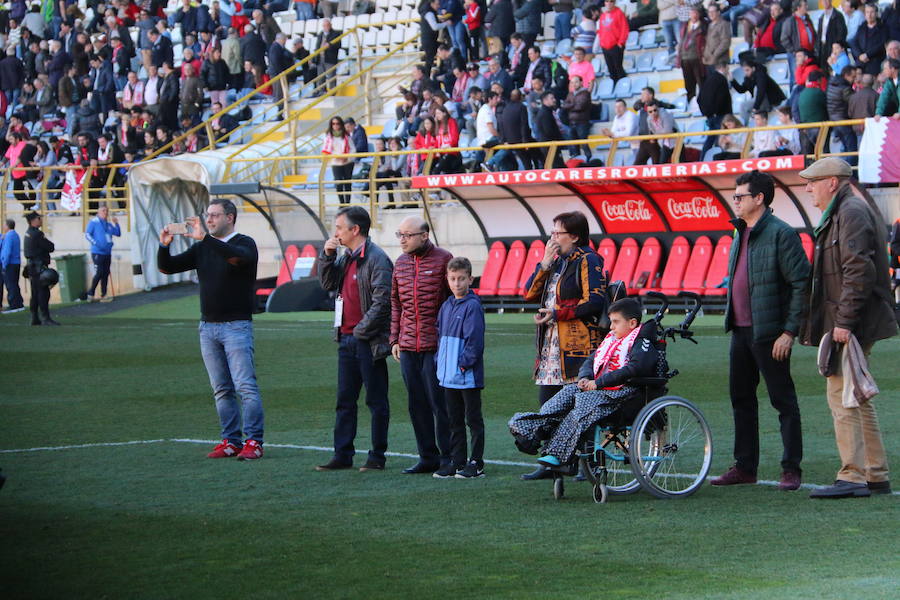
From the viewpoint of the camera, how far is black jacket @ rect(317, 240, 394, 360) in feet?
33.0

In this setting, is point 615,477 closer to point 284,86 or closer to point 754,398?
point 754,398

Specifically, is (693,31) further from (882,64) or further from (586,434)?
(586,434)

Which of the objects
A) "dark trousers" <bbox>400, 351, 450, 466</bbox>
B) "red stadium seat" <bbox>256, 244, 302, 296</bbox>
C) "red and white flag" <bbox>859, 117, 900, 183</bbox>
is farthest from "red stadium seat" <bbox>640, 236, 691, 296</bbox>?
"dark trousers" <bbox>400, 351, 450, 466</bbox>

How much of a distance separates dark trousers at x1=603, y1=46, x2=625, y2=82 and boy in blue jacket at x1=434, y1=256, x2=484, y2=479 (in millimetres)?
19953

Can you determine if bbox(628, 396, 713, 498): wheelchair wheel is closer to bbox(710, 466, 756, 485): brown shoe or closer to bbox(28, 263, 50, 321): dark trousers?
bbox(710, 466, 756, 485): brown shoe

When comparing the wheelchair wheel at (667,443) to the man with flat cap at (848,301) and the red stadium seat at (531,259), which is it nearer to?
the man with flat cap at (848,301)

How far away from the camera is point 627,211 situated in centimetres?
2509

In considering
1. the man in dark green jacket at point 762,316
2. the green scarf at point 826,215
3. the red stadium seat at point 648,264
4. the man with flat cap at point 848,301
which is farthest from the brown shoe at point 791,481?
the red stadium seat at point 648,264

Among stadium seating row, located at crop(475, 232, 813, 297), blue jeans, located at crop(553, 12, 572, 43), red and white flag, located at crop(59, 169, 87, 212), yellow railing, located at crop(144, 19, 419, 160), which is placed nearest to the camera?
stadium seating row, located at crop(475, 232, 813, 297)

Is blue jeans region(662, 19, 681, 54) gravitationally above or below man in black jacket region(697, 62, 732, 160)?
above

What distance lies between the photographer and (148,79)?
38562mm

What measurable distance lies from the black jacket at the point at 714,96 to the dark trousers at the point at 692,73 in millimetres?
829

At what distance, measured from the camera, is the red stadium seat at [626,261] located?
81.3ft

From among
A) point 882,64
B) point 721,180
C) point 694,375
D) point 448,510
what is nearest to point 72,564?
point 448,510
